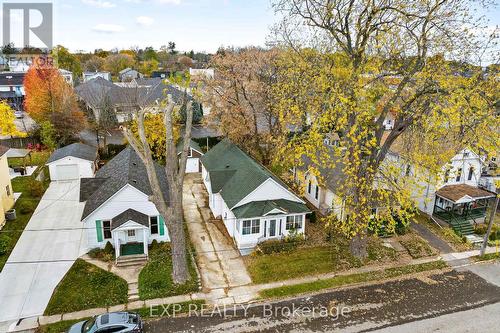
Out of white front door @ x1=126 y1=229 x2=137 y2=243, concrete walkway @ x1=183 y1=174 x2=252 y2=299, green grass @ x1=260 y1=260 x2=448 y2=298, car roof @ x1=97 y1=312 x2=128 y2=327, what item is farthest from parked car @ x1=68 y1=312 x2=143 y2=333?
white front door @ x1=126 y1=229 x2=137 y2=243

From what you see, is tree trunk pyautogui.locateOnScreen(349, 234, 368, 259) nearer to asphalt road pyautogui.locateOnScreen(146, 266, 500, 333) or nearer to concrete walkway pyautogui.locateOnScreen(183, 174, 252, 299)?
asphalt road pyautogui.locateOnScreen(146, 266, 500, 333)

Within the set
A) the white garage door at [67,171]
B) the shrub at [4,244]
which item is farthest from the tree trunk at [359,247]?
the white garage door at [67,171]

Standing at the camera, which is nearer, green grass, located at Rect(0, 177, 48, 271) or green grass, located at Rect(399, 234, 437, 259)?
green grass, located at Rect(0, 177, 48, 271)

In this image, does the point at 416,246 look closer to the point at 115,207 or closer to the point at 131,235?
the point at 131,235

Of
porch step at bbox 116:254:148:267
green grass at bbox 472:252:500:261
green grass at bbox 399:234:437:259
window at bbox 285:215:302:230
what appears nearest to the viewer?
porch step at bbox 116:254:148:267

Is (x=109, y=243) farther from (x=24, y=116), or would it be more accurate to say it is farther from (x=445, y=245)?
(x=24, y=116)

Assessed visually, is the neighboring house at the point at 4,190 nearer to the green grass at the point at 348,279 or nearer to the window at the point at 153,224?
the window at the point at 153,224

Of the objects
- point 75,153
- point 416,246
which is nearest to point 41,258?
point 75,153
